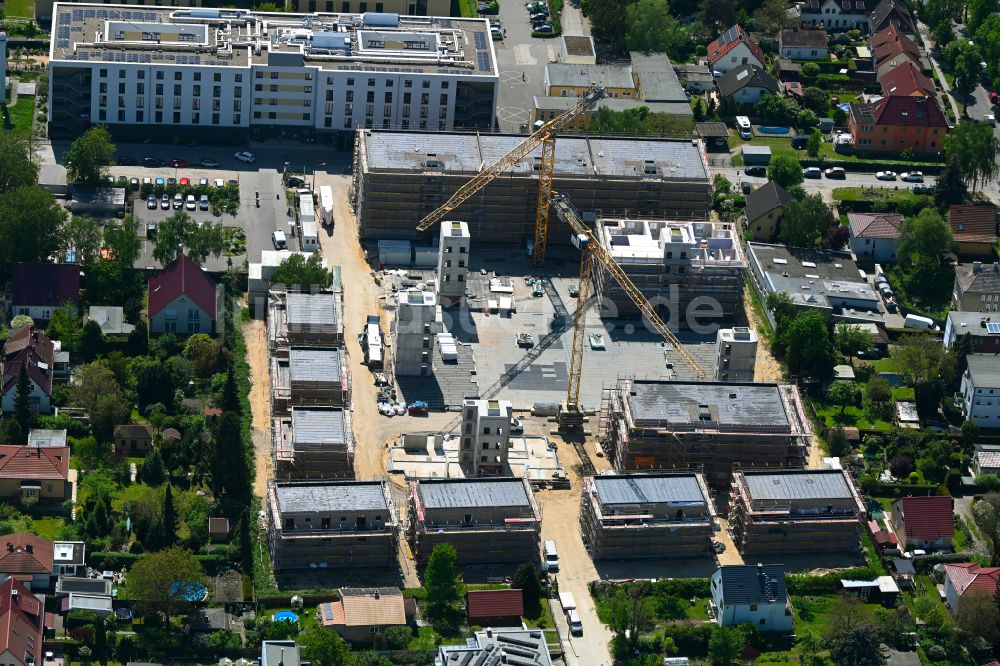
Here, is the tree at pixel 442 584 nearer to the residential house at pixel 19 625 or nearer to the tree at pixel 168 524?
the tree at pixel 168 524

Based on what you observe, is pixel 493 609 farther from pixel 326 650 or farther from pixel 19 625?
pixel 19 625

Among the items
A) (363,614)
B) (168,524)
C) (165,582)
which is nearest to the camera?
(165,582)

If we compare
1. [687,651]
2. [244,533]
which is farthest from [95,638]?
[687,651]

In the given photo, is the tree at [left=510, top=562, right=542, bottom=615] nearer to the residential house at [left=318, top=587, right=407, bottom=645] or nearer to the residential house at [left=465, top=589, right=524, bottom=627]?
the residential house at [left=465, top=589, right=524, bottom=627]

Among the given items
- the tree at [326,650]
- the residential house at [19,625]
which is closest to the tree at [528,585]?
the tree at [326,650]

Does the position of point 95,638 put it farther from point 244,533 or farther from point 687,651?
point 687,651

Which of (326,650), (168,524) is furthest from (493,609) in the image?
(168,524)
